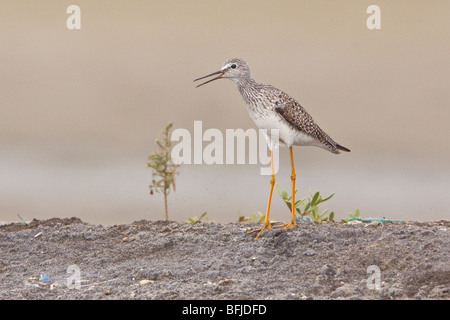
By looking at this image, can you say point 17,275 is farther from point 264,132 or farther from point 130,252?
point 264,132

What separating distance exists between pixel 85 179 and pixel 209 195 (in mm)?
2578

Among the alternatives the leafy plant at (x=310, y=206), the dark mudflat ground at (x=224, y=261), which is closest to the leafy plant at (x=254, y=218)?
the leafy plant at (x=310, y=206)

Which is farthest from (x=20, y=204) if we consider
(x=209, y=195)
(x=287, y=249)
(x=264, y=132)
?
(x=287, y=249)

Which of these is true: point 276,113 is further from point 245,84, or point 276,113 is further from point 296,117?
point 245,84

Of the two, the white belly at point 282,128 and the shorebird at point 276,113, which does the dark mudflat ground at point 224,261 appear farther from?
the white belly at point 282,128

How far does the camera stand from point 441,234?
756 centimetres

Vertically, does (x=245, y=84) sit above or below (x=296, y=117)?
above

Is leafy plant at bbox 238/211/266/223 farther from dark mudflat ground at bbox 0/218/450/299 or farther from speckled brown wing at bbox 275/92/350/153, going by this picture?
speckled brown wing at bbox 275/92/350/153

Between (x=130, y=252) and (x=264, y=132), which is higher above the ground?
(x=264, y=132)

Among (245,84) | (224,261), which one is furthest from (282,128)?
(224,261)

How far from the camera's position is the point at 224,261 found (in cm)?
732

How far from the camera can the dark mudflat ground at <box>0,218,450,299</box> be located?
667cm

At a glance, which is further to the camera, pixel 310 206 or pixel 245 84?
pixel 310 206

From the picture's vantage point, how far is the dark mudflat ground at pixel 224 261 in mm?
6668
